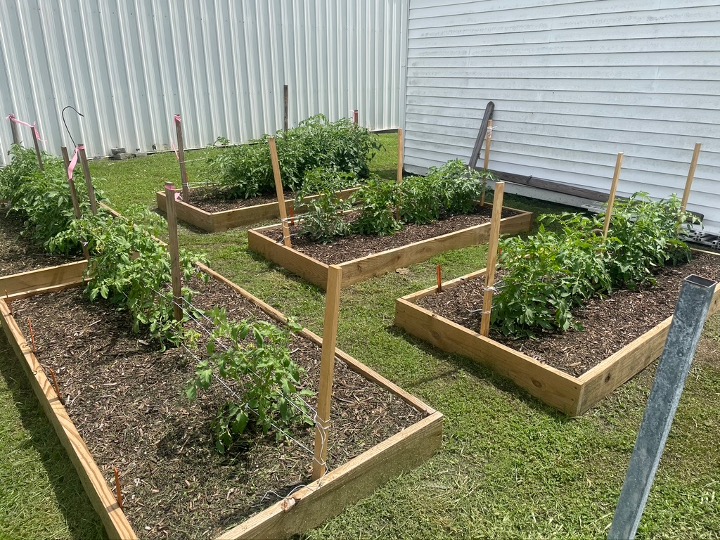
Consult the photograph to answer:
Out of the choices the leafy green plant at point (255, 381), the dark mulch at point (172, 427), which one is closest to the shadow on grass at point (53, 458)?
the dark mulch at point (172, 427)

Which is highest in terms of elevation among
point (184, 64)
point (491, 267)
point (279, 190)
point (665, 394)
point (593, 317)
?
point (184, 64)

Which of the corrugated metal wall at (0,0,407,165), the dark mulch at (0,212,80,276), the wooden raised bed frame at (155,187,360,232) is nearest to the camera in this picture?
the dark mulch at (0,212,80,276)

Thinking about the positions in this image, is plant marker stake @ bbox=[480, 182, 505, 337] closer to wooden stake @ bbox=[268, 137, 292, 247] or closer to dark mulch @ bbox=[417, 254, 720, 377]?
dark mulch @ bbox=[417, 254, 720, 377]

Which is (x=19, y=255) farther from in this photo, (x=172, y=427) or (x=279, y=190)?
(x=172, y=427)

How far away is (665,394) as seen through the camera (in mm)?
1597

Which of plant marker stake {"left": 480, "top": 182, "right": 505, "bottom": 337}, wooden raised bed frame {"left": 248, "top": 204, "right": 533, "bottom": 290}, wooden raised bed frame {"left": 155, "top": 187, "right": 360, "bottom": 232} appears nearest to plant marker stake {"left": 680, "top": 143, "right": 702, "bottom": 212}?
A: wooden raised bed frame {"left": 248, "top": 204, "right": 533, "bottom": 290}

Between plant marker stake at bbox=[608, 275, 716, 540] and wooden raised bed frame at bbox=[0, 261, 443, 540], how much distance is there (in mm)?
1187

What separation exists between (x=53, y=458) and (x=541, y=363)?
2969mm

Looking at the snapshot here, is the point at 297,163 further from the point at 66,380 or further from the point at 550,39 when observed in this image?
the point at 66,380

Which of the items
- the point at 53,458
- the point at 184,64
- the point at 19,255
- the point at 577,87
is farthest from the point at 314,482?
the point at 184,64

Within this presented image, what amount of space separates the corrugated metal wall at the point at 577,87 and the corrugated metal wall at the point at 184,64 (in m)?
4.21

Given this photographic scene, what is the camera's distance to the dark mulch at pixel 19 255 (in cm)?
485

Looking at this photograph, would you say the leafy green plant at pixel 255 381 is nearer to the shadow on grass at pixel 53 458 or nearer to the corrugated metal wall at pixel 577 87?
the shadow on grass at pixel 53 458

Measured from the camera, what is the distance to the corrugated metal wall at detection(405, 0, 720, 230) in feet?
20.3
